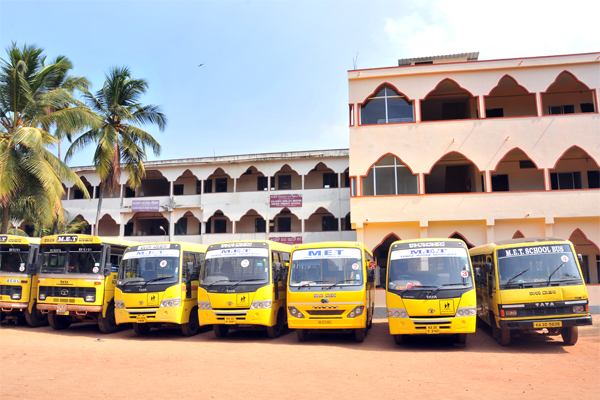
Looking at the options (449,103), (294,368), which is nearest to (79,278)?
(294,368)

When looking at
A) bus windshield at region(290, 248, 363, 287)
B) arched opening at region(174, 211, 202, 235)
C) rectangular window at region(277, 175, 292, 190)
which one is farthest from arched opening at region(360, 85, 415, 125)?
arched opening at region(174, 211, 202, 235)

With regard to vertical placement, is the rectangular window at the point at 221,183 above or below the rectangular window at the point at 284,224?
above

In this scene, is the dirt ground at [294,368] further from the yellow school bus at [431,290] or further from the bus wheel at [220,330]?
the yellow school bus at [431,290]

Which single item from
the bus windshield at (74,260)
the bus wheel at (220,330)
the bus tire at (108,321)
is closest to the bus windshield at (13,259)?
the bus windshield at (74,260)

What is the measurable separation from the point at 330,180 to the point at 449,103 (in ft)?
27.1

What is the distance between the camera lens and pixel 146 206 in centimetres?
2747

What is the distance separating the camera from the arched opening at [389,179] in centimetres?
1912

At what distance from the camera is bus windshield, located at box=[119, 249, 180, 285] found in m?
12.2

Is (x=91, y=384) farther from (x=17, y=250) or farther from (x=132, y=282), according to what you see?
(x=17, y=250)

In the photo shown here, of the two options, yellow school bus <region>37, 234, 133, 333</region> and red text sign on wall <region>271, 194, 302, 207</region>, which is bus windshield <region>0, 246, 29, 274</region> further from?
red text sign on wall <region>271, 194, 302, 207</region>

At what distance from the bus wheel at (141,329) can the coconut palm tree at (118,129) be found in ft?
37.0

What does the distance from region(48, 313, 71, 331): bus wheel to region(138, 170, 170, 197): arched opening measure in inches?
646

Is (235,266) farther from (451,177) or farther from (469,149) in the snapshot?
(451,177)

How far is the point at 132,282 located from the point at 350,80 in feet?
40.3
